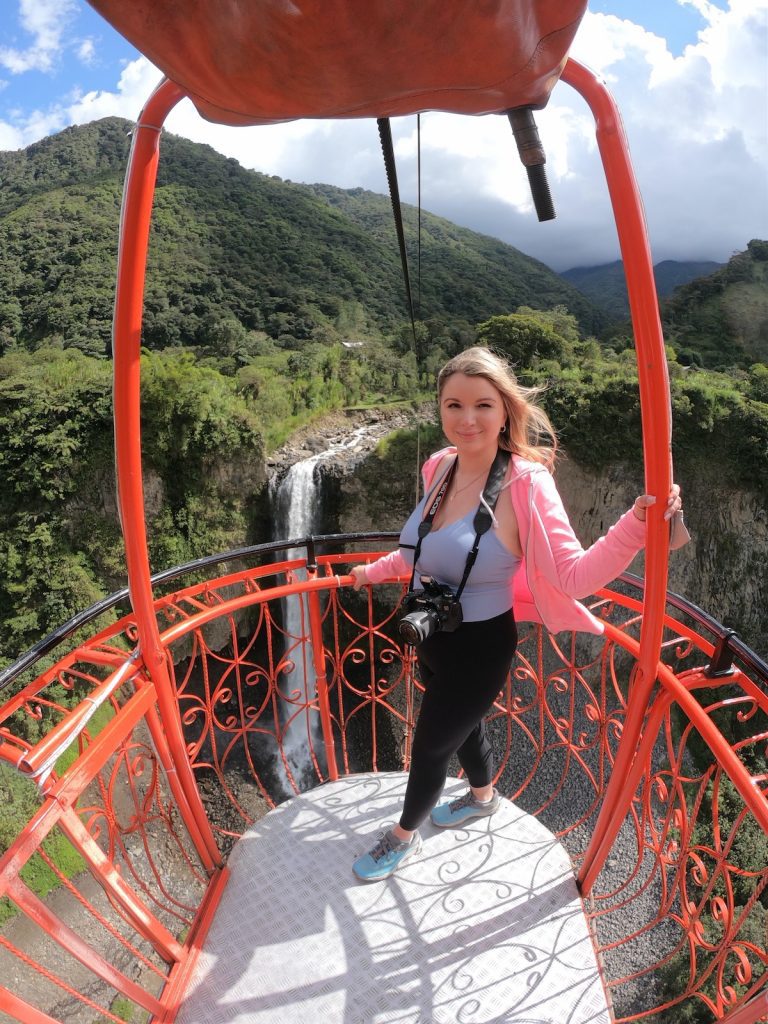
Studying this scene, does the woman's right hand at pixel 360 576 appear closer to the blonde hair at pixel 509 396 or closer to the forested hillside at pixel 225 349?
the blonde hair at pixel 509 396

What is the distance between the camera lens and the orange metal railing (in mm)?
1323

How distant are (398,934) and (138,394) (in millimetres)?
1665

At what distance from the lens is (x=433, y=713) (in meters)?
1.61

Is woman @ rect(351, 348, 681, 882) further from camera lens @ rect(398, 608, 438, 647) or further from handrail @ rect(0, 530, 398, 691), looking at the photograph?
handrail @ rect(0, 530, 398, 691)

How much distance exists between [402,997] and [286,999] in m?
0.31

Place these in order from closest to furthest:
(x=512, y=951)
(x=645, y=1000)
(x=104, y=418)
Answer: (x=512, y=951), (x=645, y=1000), (x=104, y=418)

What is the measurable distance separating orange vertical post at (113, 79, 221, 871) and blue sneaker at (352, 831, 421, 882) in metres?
0.59

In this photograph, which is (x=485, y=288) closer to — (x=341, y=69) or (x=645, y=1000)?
(x=645, y=1000)

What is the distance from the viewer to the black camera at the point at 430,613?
4.74 feet

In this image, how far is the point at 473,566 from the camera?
153cm

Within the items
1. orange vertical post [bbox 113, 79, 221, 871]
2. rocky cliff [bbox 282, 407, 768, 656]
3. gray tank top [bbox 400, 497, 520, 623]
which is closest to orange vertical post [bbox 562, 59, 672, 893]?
gray tank top [bbox 400, 497, 520, 623]

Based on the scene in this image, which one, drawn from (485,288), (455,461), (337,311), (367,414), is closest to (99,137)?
(337,311)

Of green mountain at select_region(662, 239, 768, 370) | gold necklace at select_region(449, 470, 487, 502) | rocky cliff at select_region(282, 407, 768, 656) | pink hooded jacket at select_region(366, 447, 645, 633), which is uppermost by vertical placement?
green mountain at select_region(662, 239, 768, 370)

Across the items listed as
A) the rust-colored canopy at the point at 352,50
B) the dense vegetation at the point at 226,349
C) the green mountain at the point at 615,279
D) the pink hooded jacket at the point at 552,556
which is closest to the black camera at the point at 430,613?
the pink hooded jacket at the point at 552,556
